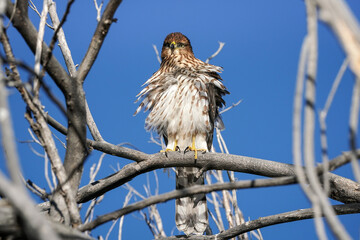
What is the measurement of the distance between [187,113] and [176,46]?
97cm

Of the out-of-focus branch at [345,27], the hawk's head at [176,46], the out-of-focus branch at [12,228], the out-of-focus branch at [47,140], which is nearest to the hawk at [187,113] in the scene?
the hawk's head at [176,46]

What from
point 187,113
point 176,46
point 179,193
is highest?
point 176,46

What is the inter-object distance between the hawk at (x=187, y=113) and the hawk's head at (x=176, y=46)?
26cm

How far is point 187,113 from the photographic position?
3664 mm

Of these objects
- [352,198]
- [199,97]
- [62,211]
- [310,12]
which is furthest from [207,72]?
[310,12]

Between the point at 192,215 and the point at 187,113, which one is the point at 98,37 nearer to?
the point at 187,113

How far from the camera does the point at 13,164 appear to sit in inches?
33.5

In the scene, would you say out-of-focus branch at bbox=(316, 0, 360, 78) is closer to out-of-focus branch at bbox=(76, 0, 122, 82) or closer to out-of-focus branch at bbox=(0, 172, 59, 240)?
out-of-focus branch at bbox=(0, 172, 59, 240)

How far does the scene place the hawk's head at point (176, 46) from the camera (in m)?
4.29

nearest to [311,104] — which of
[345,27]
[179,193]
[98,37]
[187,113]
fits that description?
[345,27]

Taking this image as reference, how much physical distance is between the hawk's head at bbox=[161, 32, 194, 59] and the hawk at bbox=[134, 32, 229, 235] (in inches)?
10.3

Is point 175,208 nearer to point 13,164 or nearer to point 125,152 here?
point 125,152

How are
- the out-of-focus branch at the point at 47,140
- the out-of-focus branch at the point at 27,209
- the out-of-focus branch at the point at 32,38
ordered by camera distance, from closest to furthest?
1. the out-of-focus branch at the point at 27,209
2. the out-of-focus branch at the point at 47,140
3. the out-of-focus branch at the point at 32,38

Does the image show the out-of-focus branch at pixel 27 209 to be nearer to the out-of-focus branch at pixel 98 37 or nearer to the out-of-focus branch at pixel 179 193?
the out-of-focus branch at pixel 179 193
